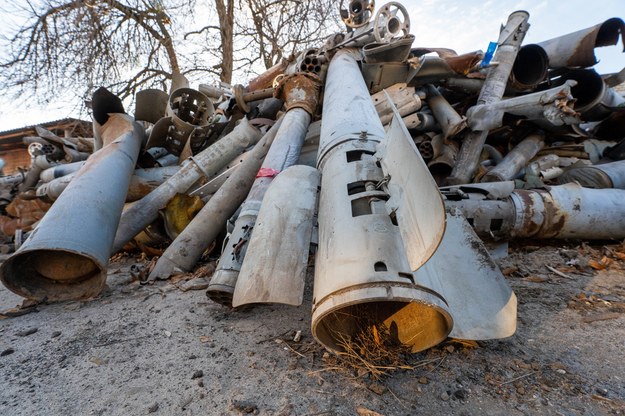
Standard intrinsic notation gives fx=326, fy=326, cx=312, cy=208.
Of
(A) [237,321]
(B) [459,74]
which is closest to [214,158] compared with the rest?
(A) [237,321]

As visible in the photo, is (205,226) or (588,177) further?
(588,177)

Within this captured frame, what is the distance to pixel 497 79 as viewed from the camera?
13.1 ft

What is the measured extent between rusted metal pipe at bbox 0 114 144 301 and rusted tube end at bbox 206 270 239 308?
2.40ft

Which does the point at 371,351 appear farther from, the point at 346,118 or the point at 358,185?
the point at 346,118

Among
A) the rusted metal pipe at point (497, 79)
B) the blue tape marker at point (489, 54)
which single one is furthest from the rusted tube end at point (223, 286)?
the blue tape marker at point (489, 54)

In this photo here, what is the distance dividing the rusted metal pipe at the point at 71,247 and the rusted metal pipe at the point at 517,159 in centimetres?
346

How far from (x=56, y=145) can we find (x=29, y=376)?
586cm

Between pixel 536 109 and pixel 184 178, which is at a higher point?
pixel 536 109

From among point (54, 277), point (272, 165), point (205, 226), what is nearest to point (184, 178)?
point (205, 226)

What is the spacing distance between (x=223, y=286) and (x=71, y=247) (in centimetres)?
91

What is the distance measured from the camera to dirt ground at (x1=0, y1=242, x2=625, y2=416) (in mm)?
1188

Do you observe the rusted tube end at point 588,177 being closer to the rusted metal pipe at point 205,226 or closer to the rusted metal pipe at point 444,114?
the rusted metal pipe at point 444,114

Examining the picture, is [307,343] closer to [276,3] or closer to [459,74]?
[459,74]

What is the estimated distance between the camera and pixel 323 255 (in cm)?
139
